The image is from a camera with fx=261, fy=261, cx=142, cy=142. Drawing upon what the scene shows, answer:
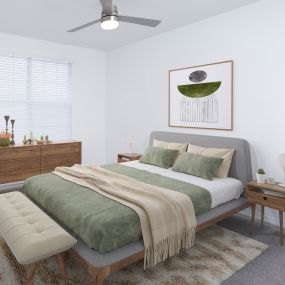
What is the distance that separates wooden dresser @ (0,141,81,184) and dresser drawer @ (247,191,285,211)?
11.3 ft

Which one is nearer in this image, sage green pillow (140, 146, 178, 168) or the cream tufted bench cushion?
the cream tufted bench cushion

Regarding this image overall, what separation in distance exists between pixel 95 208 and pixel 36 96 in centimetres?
369

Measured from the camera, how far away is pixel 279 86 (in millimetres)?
3207

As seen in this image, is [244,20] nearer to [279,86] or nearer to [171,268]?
[279,86]

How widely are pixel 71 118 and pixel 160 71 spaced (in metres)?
2.23

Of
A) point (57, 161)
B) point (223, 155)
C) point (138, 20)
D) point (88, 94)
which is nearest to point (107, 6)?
point (138, 20)

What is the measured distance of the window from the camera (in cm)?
486

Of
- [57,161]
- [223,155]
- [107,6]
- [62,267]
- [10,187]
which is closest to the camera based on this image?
[62,267]

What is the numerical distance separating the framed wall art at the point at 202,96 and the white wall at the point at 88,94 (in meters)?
2.11

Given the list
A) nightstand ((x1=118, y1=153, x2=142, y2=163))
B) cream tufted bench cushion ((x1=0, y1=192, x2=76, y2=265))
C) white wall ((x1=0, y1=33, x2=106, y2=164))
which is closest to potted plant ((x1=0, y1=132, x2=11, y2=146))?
white wall ((x1=0, y1=33, x2=106, y2=164))

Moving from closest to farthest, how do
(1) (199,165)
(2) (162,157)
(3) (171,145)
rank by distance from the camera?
(1) (199,165)
(2) (162,157)
(3) (171,145)

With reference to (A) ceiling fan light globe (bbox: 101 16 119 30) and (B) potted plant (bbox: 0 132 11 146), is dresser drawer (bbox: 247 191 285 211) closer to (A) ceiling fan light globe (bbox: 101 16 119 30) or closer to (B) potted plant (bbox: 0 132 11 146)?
(A) ceiling fan light globe (bbox: 101 16 119 30)

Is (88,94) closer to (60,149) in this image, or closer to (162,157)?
(60,149)

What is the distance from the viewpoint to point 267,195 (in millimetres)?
2949
